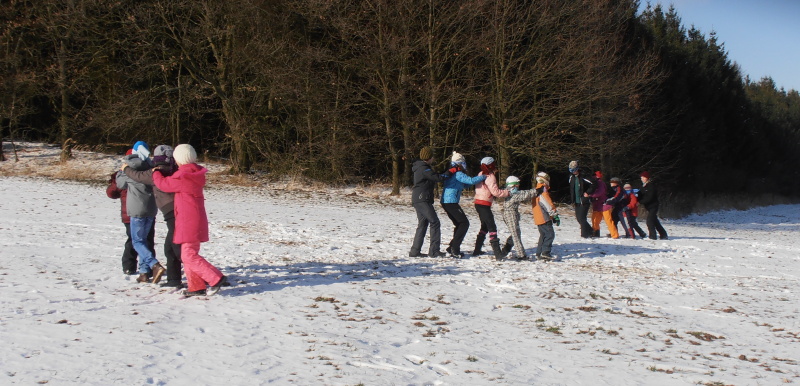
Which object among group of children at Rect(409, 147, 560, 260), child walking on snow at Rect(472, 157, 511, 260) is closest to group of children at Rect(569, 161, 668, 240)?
group of children at Rect(409, 147, 560, 260)

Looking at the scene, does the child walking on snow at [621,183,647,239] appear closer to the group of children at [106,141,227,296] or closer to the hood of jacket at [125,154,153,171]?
the group of children at [106,141,227,296]

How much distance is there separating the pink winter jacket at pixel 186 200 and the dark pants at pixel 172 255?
20cm

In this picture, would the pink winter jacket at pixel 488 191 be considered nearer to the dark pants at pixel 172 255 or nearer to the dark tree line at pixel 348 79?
the dark pants at pixel 172 255

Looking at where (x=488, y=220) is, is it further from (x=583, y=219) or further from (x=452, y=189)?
(x=583, y=219)

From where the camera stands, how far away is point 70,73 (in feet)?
93.7

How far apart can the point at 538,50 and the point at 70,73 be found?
18620 mm

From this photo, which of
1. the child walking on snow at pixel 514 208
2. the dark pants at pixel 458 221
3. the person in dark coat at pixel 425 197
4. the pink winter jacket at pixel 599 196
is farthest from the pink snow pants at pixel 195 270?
the pink winter jacket at pixel 599 196

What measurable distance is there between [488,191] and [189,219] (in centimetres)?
573

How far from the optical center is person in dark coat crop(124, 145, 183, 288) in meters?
8.23

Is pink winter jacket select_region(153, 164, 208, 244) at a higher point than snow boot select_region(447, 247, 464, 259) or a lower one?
higher

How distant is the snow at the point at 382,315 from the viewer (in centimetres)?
592

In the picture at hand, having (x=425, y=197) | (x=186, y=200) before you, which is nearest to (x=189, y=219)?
(x=186, y=200)

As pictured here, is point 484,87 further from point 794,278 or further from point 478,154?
point 794,278

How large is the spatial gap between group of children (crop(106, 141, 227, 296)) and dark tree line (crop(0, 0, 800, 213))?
1543 cm
